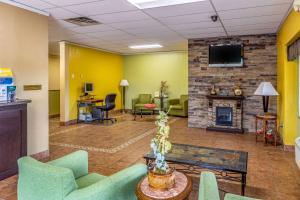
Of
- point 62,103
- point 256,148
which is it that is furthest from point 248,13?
point 62,103

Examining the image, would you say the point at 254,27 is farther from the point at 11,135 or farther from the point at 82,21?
the point at 11,135

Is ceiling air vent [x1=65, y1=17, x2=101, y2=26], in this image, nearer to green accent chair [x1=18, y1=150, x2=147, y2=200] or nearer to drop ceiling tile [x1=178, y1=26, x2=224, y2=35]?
drop ceiling tile [x1=178, y1=26, x2=224, y2=35]

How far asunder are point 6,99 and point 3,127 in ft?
1.26

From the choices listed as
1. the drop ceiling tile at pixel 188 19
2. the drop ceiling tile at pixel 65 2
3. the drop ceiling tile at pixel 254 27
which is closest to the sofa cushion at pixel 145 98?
the drop ceiling tile at pixel 254 27

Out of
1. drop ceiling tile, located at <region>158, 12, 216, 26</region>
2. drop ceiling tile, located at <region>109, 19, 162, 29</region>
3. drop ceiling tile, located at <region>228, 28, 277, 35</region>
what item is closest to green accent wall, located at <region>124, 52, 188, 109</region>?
drop ceiling tile, located at <region>228, 28, 277, 35</region>

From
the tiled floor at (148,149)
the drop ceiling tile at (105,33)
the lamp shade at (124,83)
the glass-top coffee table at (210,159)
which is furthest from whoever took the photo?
the lamp shade at (124,83)

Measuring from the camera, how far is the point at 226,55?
629 cm

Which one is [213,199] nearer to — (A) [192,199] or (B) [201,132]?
(A) [192,199]

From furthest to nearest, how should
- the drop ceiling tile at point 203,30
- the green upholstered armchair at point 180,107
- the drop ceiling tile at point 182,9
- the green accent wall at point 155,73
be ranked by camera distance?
the green accent wall at point 155,73 < the green upholstered armchair at point 180,107 < the drop ceiling tile at point 203,30 < the drop ceiling tile at point 182,9

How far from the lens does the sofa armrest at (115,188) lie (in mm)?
1514

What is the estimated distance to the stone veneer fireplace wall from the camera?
19.7 ft

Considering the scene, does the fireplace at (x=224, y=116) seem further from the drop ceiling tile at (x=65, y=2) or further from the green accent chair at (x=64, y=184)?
the green accent chair at (x=64, y=184)

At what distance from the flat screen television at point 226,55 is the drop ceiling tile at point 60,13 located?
3.69 m

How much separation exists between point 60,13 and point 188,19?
230cm
